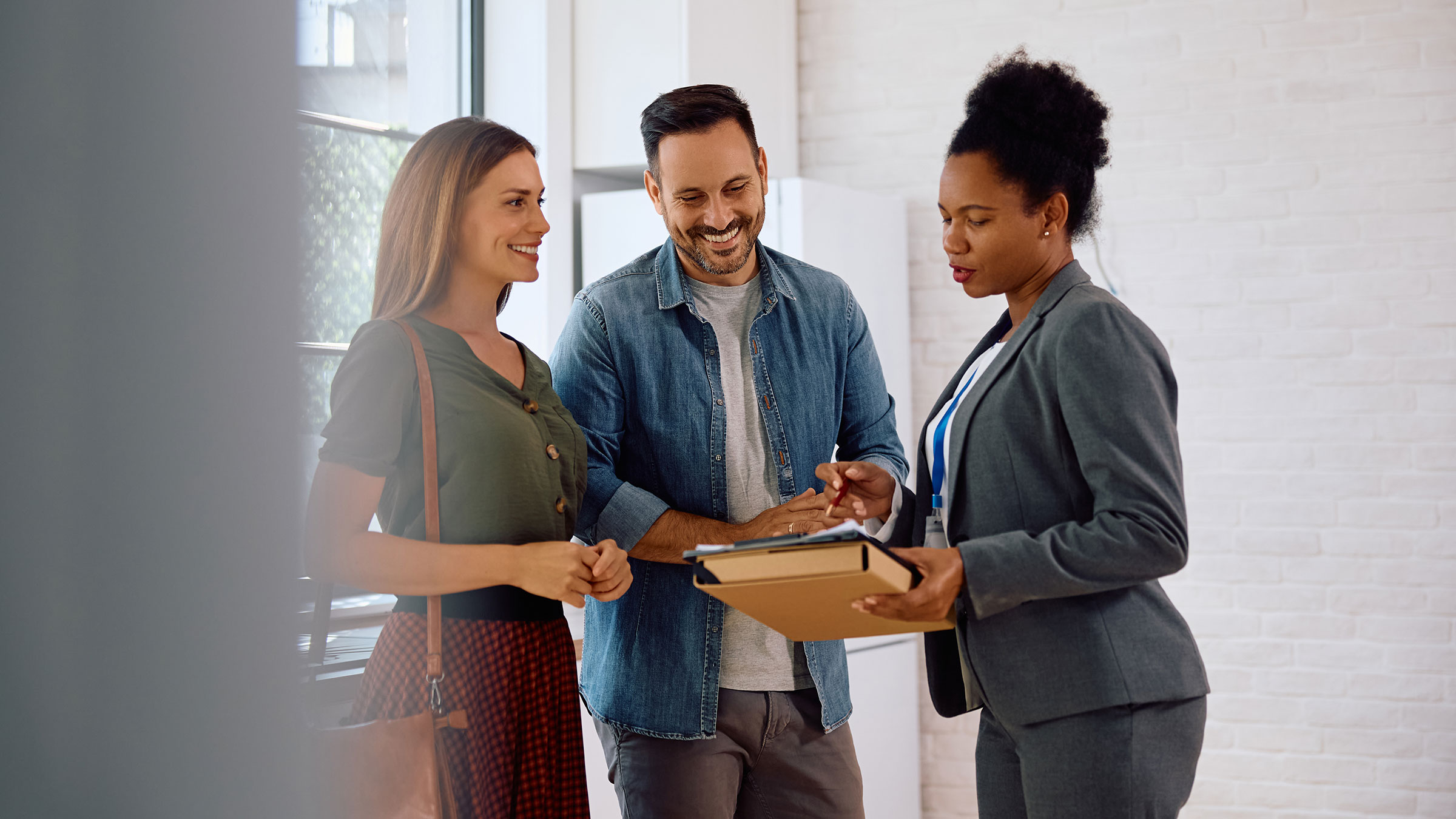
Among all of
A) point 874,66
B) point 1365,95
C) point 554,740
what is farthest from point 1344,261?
point 554,740

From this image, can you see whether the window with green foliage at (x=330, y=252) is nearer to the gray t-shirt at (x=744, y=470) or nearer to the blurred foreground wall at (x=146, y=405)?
the blurred foreground wall at (x=146, y=405)

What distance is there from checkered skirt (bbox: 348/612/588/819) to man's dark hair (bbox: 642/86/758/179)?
2.76ft

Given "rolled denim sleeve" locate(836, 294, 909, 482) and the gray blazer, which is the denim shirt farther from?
the gray blazer

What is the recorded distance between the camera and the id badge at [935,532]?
1.55m

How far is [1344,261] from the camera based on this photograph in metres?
3.37

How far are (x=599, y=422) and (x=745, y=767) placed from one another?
59 cm

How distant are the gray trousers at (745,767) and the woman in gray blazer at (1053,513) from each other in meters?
0.30

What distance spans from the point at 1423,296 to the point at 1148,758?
2670 mm

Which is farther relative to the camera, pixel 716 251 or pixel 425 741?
pixel 716 251

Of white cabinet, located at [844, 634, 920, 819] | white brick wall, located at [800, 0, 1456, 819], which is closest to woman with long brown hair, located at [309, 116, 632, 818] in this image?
white cabinet, located at [844, 634, 920, 819]

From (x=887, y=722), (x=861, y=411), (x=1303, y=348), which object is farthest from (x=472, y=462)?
(x=1303, y=348)

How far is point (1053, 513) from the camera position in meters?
1.36

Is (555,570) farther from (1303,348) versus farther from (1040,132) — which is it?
(1303,348)

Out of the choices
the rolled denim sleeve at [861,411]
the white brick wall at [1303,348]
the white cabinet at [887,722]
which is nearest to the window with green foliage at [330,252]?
the rolled denim sleeve at [861,411]
